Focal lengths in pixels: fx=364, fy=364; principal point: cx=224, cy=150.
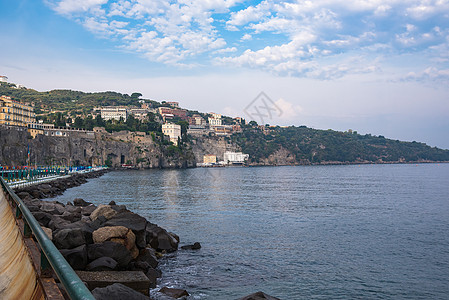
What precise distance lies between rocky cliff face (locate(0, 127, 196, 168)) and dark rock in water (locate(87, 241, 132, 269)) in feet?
285

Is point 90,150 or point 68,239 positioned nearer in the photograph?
point 68,239

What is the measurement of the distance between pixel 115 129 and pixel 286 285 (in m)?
143

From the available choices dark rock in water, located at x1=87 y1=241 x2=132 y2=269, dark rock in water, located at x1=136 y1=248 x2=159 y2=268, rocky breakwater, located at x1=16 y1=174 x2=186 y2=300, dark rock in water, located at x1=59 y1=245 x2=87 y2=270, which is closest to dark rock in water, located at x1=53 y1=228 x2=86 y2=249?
rocky breakwater, located at x1=16 y1=174 x2=186 y2=300

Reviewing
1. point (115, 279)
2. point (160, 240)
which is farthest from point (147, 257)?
point (115, 279)

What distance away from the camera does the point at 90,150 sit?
13088cm

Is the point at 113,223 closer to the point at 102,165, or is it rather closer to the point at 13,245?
the point at 13,245

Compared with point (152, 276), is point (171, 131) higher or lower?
higher

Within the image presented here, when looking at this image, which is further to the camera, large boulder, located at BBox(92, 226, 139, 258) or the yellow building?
the yellow building

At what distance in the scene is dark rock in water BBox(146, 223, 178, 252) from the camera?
1848 cm

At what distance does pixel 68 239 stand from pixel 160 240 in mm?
6865

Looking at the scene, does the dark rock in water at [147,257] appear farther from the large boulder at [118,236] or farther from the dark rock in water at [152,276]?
the large boulder at [118,236]

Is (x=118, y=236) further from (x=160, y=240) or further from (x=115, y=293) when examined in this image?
(x=160, y=240)

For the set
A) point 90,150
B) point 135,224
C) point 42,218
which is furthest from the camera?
point 90,150

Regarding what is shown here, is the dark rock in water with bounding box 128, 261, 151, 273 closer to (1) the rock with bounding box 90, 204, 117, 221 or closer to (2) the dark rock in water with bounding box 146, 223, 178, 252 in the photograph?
(2) the dark rock in water with bounding box 146, 223, 178, 252
